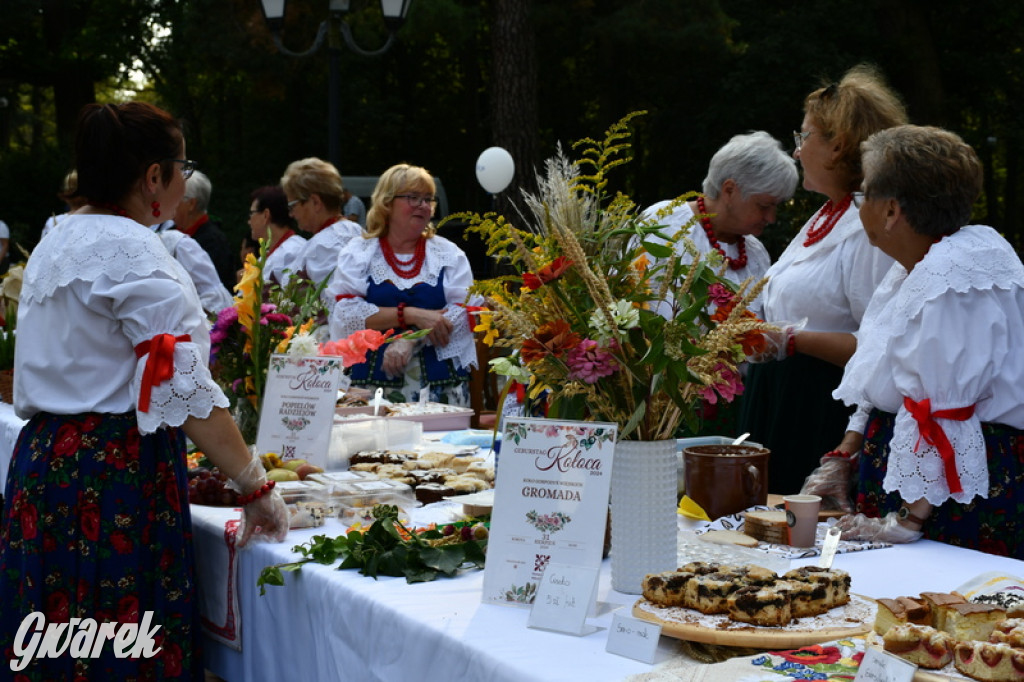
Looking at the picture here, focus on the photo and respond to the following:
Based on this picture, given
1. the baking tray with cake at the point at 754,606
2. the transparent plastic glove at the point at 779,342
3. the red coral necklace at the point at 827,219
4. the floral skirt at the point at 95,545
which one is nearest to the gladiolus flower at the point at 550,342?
the baking tray with cake at the point at 754,606

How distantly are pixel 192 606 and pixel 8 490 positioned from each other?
490 mm


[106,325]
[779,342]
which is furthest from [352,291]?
[106,325]

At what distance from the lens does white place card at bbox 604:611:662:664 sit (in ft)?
4.75

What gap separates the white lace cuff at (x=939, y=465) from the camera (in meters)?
2.03

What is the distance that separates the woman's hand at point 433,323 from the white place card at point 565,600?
2794 mm

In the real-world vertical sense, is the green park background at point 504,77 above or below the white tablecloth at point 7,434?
above

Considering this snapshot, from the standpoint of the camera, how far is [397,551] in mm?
1946

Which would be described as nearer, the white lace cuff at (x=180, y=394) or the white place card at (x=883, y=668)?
the white place card at (x=883, y=668)

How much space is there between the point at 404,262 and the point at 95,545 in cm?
241

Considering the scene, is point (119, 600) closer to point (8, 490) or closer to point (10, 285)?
point (8, 490)

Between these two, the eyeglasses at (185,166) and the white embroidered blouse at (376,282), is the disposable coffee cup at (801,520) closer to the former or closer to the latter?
the eyeglasses at (185,166)

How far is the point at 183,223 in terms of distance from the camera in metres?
5.86

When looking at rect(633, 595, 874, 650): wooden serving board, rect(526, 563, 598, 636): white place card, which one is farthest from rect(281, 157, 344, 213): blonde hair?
rect(633, 595, 874, 650): wooden serving board

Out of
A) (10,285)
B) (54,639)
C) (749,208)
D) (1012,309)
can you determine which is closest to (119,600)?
(54,639)
